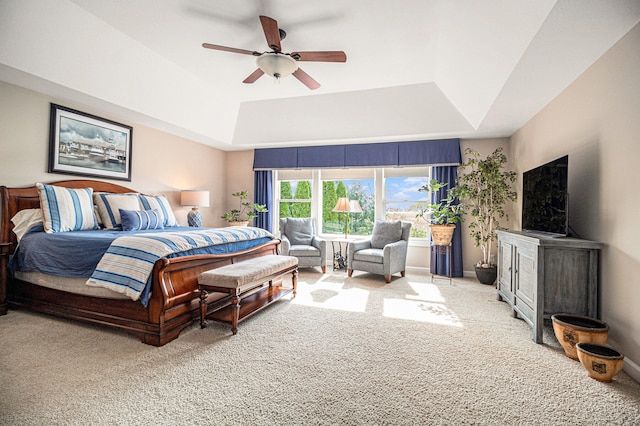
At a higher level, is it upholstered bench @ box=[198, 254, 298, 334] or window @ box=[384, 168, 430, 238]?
window @ box=[384, 168, 430, 238]

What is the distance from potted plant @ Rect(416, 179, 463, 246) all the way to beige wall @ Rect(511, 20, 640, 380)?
1753 mm

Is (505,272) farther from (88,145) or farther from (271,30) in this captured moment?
(88,145)

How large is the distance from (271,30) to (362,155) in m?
3.42

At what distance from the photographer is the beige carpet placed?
5.16ft

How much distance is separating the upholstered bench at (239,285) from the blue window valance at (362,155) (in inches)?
114

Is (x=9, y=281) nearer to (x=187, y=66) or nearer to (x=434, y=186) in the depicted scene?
(x=187, y=66)

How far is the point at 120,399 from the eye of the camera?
168cm

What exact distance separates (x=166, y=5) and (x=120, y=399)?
304cm

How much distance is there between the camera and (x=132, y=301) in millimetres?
2436

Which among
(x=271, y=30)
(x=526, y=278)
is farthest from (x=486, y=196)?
(x=271, y=30)

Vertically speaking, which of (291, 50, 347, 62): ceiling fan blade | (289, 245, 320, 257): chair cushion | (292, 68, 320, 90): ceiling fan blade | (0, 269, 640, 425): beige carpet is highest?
(292, 68, 320, 90): ceiling fan blade

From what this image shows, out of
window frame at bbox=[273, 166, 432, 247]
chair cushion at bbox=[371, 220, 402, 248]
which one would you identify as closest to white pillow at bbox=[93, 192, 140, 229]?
window frame at bbox=[273, 166, 432, 247]

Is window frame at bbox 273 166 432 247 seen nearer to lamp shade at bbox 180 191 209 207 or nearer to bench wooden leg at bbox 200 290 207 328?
lamp shade at bbox 180 191 209 207

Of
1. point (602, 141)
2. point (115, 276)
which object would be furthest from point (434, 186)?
point (115, 276)
